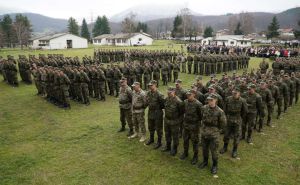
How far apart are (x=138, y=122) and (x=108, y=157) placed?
180 centimetres

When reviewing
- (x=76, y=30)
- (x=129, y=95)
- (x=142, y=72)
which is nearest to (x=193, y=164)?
(x=129, y=95)

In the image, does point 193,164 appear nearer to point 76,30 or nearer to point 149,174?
point 149,174

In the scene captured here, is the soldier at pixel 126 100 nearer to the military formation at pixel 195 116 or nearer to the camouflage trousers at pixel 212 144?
the military formation at pixel 195 116

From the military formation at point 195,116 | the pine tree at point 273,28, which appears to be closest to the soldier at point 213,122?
the military formation at point 195,116

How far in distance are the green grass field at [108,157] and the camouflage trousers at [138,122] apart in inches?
20.9

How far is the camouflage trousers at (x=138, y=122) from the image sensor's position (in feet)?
31.5

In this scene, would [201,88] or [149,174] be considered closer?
[149,174]

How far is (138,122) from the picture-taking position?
32.2 ft

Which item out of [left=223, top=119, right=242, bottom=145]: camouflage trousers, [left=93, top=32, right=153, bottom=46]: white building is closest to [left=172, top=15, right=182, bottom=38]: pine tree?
[left=93, top=32, right=153, bottom=46]: white building

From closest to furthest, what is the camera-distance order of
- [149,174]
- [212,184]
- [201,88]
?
1. [212,184]
2. [149,174]
3. [201,88]

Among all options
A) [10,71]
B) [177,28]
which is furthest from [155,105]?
[177,28]

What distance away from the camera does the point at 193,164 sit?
809 cm

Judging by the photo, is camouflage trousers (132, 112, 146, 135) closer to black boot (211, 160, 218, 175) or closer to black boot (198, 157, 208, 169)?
black boot (198, 157, 208, 169)

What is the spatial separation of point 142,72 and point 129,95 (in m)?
8.17
